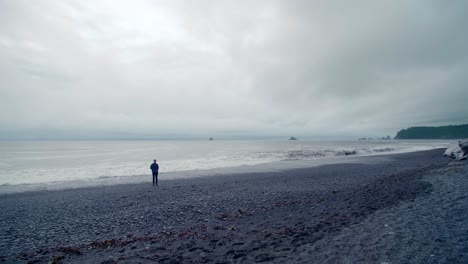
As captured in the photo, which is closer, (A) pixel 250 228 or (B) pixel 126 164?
(A) pixel 250 228

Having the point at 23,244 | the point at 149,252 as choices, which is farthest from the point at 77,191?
the point at 149,252

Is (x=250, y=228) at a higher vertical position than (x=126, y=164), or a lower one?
lower

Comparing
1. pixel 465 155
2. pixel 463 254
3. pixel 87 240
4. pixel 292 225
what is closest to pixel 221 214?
pixel 292 225

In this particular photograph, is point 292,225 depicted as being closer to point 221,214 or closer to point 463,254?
point 221,214

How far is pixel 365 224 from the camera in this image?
8.04 metres

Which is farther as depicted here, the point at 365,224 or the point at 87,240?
the point at 87,240

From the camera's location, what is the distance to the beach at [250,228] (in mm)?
6355

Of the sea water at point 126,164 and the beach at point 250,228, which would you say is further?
the sea water at point 126,164

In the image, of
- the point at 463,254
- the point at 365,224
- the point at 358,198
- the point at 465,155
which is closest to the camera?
the point at 463,254

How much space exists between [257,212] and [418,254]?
6794 mm

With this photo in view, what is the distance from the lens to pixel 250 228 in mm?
9070

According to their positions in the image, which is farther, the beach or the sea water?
the sea water

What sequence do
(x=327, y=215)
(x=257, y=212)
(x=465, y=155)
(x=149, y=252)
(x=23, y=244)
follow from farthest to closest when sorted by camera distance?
1. (x=465, y=155)
2. (x=257, y=212)
3. (x=327, y=215)
4. (x=23, y=244)
5. (x=149, y=252)

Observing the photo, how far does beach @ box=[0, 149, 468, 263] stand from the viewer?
6.36 metres
